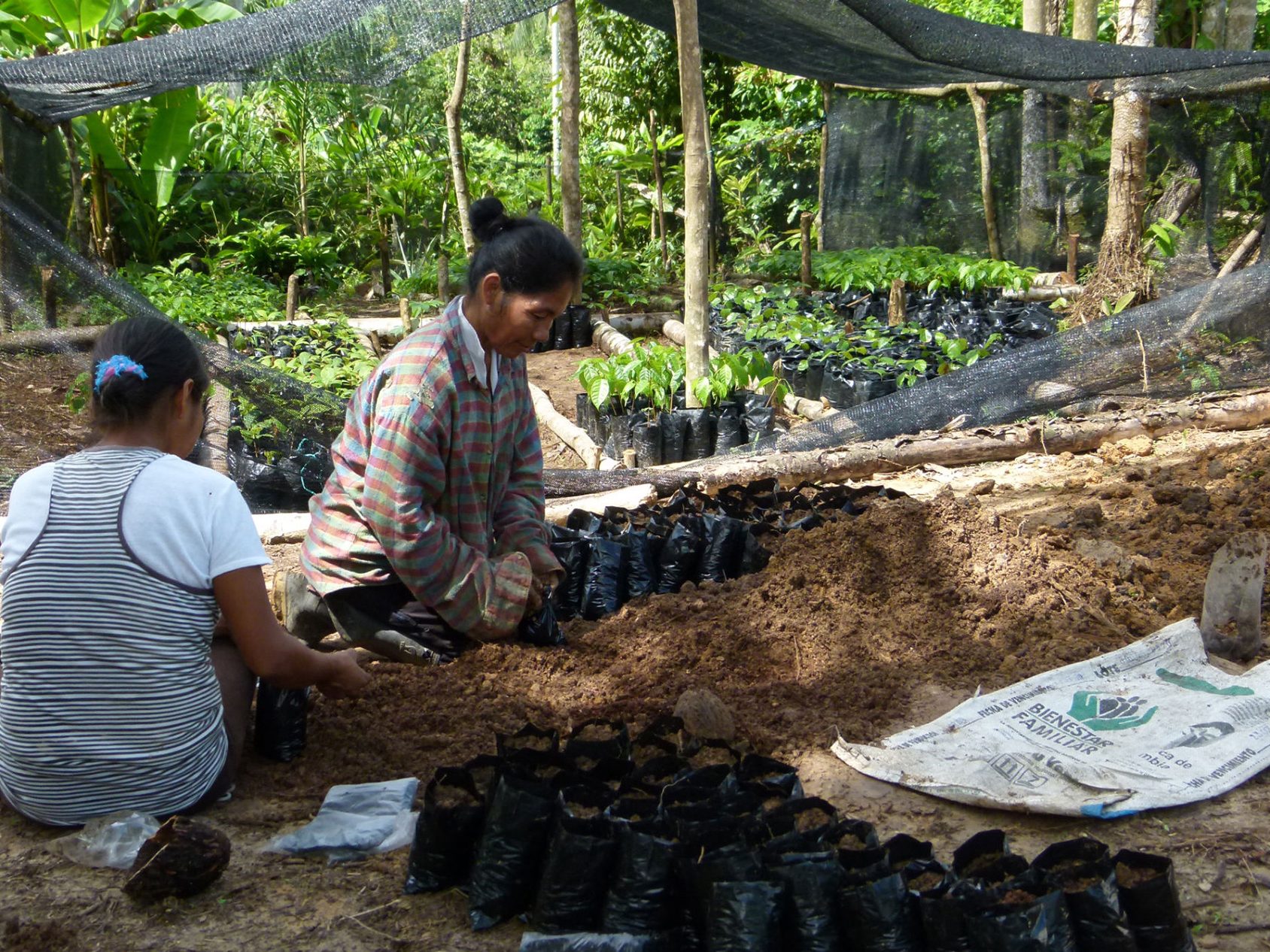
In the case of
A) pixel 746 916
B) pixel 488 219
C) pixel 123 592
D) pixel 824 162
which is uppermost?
pixel 824 162

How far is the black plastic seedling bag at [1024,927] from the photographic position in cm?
182

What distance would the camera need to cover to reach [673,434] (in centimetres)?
683

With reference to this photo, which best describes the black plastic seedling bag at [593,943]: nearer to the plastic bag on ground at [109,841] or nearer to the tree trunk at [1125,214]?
the plastic bag on ground at [109,841]

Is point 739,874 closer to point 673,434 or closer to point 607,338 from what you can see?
point 673,434

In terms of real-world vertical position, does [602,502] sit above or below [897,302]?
below

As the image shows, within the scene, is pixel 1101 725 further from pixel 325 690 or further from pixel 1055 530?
pixel 325 690

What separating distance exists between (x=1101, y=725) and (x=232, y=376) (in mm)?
A: 3904

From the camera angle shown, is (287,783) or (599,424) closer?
(287,783)

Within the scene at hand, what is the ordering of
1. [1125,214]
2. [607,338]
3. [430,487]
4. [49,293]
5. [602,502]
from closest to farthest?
1. [430,487]
2. [602,502]
3. [49,293]
4. [1125,214]
5. [607,338]

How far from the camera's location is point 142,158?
1234 cm

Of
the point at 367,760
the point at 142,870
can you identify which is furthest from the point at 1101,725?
the point at 142,870

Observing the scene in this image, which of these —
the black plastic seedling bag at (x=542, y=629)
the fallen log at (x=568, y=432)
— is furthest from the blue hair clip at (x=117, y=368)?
the fallen log at (x=568, y=432)

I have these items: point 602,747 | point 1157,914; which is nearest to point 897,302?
point 602,747

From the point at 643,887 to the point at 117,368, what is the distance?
1.37m
